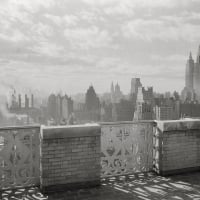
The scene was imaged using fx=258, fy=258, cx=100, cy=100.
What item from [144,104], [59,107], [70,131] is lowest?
[70,131]

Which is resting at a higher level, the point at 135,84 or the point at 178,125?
the point at 135,84

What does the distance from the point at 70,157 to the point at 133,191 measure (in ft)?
4.54

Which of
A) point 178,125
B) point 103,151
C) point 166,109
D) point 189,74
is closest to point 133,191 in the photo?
point 103,151

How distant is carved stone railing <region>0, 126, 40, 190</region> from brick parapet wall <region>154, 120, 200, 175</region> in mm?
2750

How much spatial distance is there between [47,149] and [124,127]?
1891 mm

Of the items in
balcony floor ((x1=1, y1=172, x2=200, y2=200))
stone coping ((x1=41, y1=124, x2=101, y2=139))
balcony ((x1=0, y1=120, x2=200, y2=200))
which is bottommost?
balcony floor ((x1=1, y1=172, x2=200, y2=200))

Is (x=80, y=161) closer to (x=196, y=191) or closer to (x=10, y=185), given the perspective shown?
(x=10, y=185)

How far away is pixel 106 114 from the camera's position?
101438 mm

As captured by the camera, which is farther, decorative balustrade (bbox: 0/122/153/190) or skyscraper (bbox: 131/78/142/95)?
skyscraper (bbox: 131/78/142/95)

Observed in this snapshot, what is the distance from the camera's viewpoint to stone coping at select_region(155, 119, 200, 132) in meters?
5.95

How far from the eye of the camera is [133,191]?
4.96 meters

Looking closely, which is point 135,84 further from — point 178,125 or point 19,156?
point 19,156

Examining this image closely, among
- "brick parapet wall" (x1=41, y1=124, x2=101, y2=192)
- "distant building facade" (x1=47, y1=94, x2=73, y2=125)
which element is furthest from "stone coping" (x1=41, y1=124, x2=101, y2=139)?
"distant building facade" (x1=47, y1=94, x2=73, y2=125)

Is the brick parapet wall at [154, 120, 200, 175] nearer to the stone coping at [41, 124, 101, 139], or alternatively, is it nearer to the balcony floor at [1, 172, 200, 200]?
the balcony floor at [1, 172, 200, 200]
